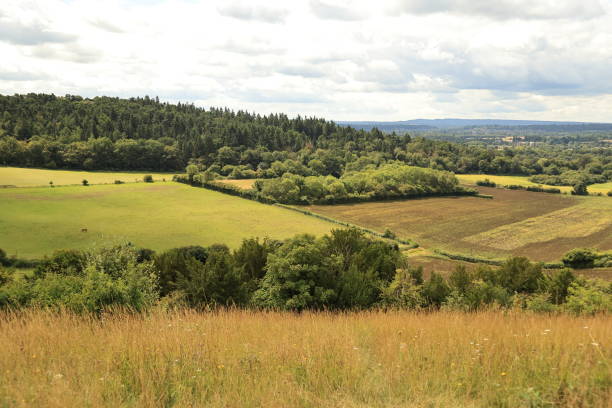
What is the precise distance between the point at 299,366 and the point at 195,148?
154 metres

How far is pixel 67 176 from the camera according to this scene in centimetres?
10962

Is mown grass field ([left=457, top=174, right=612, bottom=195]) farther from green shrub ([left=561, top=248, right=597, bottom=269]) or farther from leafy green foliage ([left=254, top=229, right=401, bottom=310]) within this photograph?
leafy green foliage ([left=254, top=229, right=401, bottom=310])

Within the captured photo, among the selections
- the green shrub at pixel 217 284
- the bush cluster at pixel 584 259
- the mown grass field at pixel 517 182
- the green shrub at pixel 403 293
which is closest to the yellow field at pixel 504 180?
the mown grass field at pixel 517 182

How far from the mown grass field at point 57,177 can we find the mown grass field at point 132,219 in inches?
316

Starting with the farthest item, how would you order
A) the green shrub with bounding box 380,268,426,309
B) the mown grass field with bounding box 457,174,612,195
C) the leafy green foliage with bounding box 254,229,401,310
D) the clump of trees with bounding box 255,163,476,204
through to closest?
the mown grass field with bounding box 457,174,612,195 → the clump of trees with bounding box 255,163,476,204 → the green shrub with bounding box 380,268,426,309 → the leafy green foliage with bounding box 254,229,401,310

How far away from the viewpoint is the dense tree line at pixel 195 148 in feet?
424

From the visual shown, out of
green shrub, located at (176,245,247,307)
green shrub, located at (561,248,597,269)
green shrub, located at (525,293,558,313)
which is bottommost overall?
green shrub, located at (561,248,597,269)

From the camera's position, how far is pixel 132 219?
7369cm

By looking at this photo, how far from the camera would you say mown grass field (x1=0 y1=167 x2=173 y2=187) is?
308ft

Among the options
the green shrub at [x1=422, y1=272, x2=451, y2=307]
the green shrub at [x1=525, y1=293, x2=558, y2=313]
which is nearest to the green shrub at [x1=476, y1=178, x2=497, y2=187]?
the green shrub at [x1=422, y1=272, x2=451, y2=307]

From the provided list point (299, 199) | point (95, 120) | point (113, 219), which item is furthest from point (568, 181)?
point (95, 120)

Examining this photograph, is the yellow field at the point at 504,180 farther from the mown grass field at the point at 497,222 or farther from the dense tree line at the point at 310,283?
the dense tree line at the point at 310,283

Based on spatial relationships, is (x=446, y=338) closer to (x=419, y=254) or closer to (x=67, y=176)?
(x=419, y=254)

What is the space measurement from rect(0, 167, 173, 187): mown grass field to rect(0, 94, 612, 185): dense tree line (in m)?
8.71
